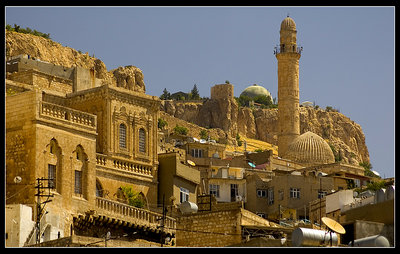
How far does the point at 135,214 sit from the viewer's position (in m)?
41.5

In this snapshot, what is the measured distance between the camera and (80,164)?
133 ft

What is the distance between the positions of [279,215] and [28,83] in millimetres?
11580

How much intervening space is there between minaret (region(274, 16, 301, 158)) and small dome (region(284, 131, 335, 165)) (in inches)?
701

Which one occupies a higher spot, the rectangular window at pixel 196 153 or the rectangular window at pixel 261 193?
the rectangular window at pixel 196 153

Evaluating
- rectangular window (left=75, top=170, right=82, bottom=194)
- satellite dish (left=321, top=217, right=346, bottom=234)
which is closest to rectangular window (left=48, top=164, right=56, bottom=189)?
rectangular window (left=75, top=170, right=82, bottom=194)

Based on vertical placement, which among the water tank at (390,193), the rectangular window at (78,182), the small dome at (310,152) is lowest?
the water tank at (390,193)

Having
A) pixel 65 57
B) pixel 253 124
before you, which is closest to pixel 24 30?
pixel 65 57

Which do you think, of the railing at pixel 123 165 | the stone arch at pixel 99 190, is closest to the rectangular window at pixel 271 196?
the railing at pixel 123 165

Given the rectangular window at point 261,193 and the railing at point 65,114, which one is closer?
the railing at point 65,114

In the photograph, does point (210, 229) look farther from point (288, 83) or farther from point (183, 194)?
point (288, 83)

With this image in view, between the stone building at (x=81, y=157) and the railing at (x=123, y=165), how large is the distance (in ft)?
0.12

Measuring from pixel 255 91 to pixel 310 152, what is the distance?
70.5 meters

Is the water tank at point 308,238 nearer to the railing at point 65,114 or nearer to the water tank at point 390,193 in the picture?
the water tank at point 390,193

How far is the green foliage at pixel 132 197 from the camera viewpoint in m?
45.2
